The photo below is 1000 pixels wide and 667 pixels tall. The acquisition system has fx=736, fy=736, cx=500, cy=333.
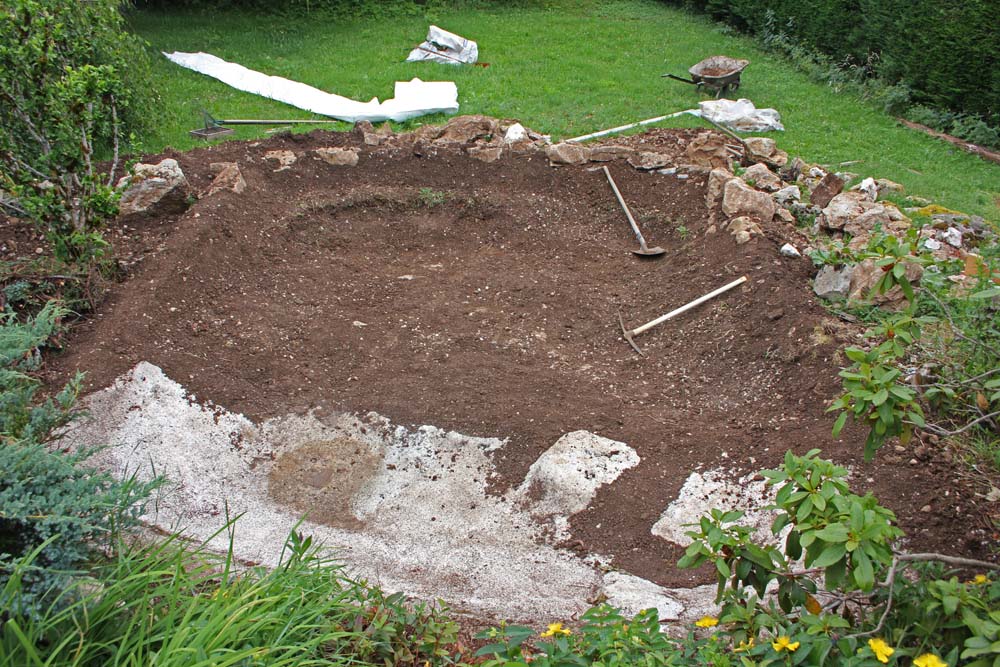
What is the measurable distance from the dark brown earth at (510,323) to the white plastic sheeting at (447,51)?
4.60m

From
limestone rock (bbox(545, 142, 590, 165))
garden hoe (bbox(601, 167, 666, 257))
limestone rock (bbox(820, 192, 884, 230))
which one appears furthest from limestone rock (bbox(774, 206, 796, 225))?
limestone rock (bbox(545, 142, 590, 165))

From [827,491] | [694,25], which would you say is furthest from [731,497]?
[694,25]

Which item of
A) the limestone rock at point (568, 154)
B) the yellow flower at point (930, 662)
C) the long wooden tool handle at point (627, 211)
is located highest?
the yellow flower at point (930, 662)

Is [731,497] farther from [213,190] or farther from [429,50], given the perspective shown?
[429,50]

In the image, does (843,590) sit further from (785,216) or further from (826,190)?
(826,190)

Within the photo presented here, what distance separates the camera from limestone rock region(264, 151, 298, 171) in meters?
7.62

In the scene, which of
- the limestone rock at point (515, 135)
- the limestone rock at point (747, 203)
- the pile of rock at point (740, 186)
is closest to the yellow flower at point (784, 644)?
the pile of rock at point (740, 186)

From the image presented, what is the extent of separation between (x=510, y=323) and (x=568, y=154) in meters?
2.81

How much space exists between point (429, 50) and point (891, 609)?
36.9 ft

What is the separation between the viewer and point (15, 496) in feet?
7.99

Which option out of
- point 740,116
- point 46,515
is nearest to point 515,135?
A: point 740,116

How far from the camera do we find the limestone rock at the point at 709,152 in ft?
24.9

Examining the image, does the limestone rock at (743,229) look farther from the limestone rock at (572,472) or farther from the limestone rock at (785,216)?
the limestone rock at (572,472)

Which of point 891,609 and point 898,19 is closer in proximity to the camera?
point 891,609
